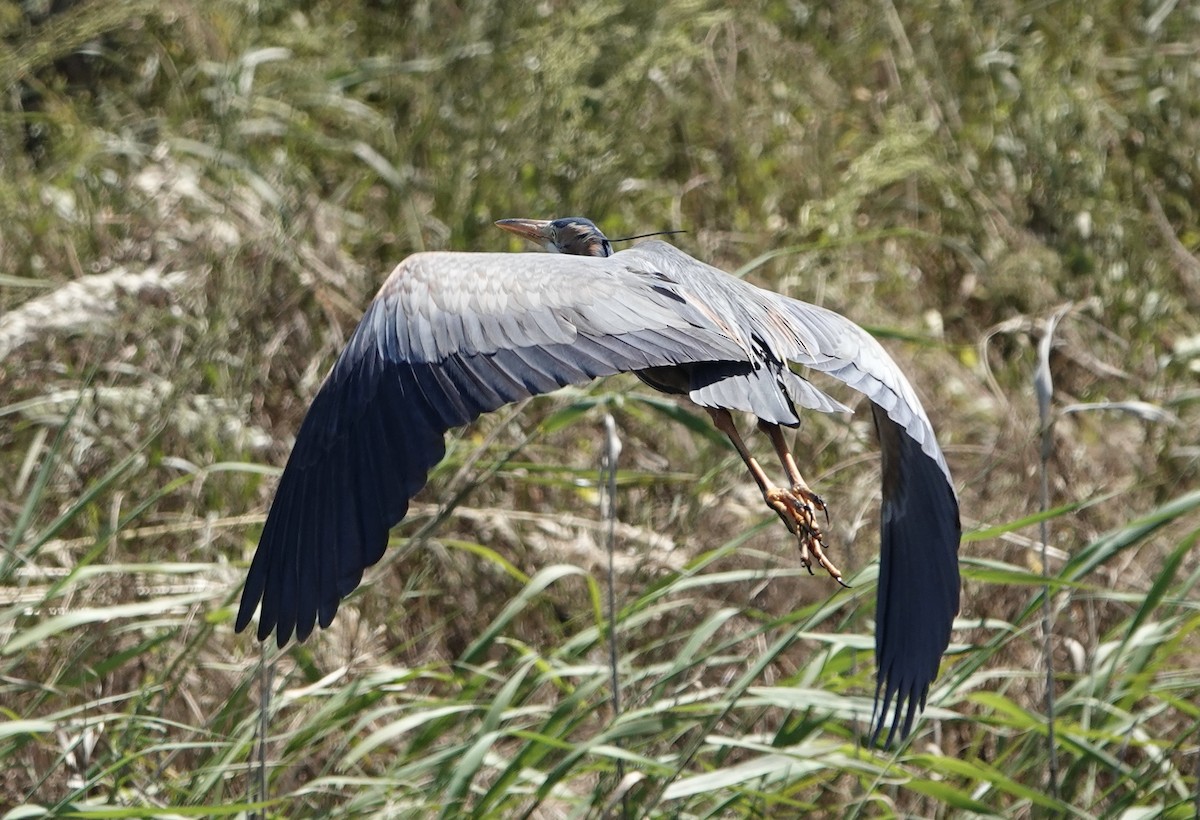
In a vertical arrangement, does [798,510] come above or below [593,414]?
above

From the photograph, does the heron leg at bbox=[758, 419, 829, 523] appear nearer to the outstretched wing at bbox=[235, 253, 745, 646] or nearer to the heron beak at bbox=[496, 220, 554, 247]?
the outstretched wing at bbox=[235, 253, 745, 646]

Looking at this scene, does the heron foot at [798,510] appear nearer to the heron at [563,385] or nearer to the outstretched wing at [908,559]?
the heron at [563,385]

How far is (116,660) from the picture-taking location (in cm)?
357

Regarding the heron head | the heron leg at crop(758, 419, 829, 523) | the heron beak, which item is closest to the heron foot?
the heron leg at crop(758, 419, 829, 523)

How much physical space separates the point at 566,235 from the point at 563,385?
4.04 ft

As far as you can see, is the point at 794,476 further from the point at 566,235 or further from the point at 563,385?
the point at 566,235

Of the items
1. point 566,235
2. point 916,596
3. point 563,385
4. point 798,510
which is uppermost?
point 566,235

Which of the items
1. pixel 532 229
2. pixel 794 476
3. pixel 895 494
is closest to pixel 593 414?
pixel 532 229

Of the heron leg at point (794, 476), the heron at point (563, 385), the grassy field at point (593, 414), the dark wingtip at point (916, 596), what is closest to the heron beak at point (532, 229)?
the grassy field at point (593, 414)

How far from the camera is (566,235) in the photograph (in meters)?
4.03

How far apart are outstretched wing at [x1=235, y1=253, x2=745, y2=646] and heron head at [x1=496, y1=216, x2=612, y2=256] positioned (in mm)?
699

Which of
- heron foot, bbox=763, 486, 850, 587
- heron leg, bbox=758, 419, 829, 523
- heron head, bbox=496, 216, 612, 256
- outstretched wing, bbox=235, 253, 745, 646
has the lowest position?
heron foot, bbox=763, 486, 850, 587

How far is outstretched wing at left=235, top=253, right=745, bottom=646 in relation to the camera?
9.21 ft

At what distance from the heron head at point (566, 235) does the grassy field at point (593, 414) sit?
422mm
